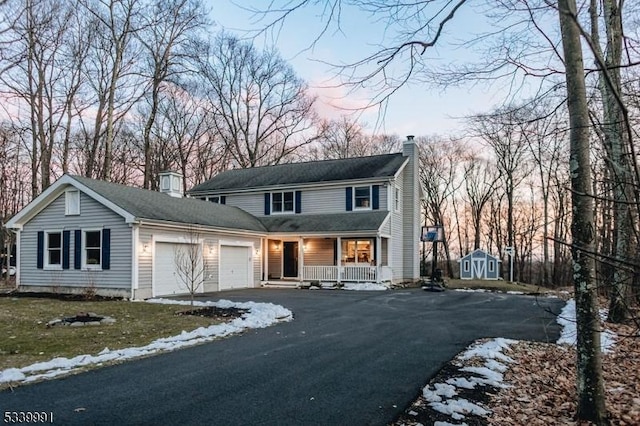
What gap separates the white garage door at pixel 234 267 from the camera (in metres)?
19.3

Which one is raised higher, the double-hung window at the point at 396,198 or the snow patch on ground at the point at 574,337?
the double-hung window at the point at 396,198

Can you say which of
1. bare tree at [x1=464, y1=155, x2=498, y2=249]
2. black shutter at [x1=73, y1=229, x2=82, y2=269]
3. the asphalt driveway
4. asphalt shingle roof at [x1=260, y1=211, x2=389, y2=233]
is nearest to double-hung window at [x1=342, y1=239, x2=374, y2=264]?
asphalt shingle roof at [x1=260, y1=211, x2=389, y2=233]

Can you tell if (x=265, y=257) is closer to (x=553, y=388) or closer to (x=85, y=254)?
(x=85, y=254)

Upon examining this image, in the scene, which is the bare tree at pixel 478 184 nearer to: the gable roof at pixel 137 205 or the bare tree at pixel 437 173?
the bare tree at pixel 437 173

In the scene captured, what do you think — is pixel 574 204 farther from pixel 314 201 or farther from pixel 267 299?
pixel 314 201

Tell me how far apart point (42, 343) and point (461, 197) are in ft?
118

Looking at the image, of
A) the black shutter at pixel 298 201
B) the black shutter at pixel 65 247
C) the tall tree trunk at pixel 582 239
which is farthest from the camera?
the black shutter at pixel 298 201

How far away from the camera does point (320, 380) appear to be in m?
5.75

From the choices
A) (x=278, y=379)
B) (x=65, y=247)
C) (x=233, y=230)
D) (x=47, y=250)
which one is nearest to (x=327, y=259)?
(x=233, y=230)

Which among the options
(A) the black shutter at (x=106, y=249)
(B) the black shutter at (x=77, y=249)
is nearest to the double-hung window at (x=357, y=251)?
(A) the black shutter at (x=106, y=249)

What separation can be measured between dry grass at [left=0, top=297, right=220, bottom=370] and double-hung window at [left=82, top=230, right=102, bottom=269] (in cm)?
252

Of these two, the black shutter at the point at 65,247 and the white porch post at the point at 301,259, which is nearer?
the black shutter at the point at 65,247

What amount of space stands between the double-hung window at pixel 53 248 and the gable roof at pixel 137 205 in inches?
47.5

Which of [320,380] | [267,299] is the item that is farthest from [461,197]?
[320,380]
